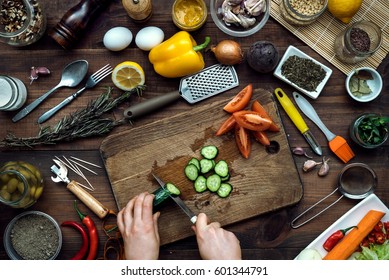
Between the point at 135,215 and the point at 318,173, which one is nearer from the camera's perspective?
the point at 135,215

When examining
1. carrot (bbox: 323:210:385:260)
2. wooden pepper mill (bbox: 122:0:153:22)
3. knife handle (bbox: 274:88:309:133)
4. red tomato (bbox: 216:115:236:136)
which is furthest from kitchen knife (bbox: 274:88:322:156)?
wooden pepper mill (bbox: 122:0:153:22)

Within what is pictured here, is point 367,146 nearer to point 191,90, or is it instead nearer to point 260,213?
point 260,213

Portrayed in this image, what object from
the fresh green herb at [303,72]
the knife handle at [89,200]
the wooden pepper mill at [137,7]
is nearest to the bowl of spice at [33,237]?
the knife handle at [89,200]

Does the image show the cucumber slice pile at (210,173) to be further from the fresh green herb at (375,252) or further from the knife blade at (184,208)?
the fresh green herb at (375,252)

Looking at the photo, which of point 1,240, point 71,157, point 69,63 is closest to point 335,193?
point 71,157

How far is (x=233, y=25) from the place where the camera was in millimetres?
2105

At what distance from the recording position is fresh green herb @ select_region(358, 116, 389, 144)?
2014 millimetres

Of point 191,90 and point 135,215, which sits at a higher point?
point 191,90

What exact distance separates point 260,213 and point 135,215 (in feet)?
1.88

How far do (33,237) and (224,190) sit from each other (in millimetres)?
904

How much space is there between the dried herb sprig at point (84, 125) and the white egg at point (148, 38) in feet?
0.61

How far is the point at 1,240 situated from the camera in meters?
2.12

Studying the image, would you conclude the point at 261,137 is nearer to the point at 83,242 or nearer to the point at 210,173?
the point at 210,173

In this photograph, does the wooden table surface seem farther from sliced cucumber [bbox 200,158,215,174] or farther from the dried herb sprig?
sliced cucumber [bbox 200,158,215,174]
